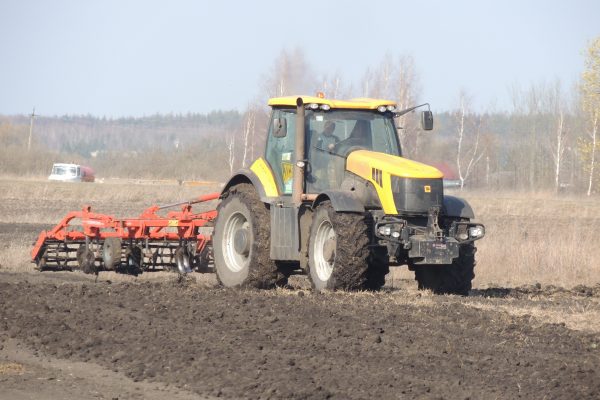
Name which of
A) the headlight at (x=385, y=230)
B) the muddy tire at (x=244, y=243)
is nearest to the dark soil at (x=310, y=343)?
the headlight at (x=385, y=230)

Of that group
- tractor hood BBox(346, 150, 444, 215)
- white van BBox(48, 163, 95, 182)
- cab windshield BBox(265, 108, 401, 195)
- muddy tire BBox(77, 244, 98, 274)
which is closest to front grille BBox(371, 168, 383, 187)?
tractor hood BBox(346, 150, 444, 215)

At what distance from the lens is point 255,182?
488 inches

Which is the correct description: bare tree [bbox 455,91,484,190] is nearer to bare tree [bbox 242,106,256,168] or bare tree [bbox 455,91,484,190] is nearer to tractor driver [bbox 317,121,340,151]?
bare tree [bbox 242,106,256,168]

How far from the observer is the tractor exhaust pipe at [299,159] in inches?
466

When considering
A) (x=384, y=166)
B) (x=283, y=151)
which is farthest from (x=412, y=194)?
(x=283, y=151)

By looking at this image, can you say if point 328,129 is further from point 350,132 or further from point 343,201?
point 343,201

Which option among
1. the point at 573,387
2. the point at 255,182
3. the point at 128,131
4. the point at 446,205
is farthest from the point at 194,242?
the point at 128,131

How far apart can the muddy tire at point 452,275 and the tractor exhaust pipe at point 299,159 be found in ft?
5.24

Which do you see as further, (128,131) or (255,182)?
(128,131)

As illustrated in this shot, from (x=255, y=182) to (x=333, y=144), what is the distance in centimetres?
108

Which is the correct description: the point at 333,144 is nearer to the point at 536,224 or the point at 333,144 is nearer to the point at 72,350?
the point at 72,350

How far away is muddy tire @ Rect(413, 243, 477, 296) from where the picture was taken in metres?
11.7

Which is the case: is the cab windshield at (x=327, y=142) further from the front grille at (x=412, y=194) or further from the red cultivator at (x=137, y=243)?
the red cultivator at (x=137, y=243)

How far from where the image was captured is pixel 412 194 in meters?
11.1
